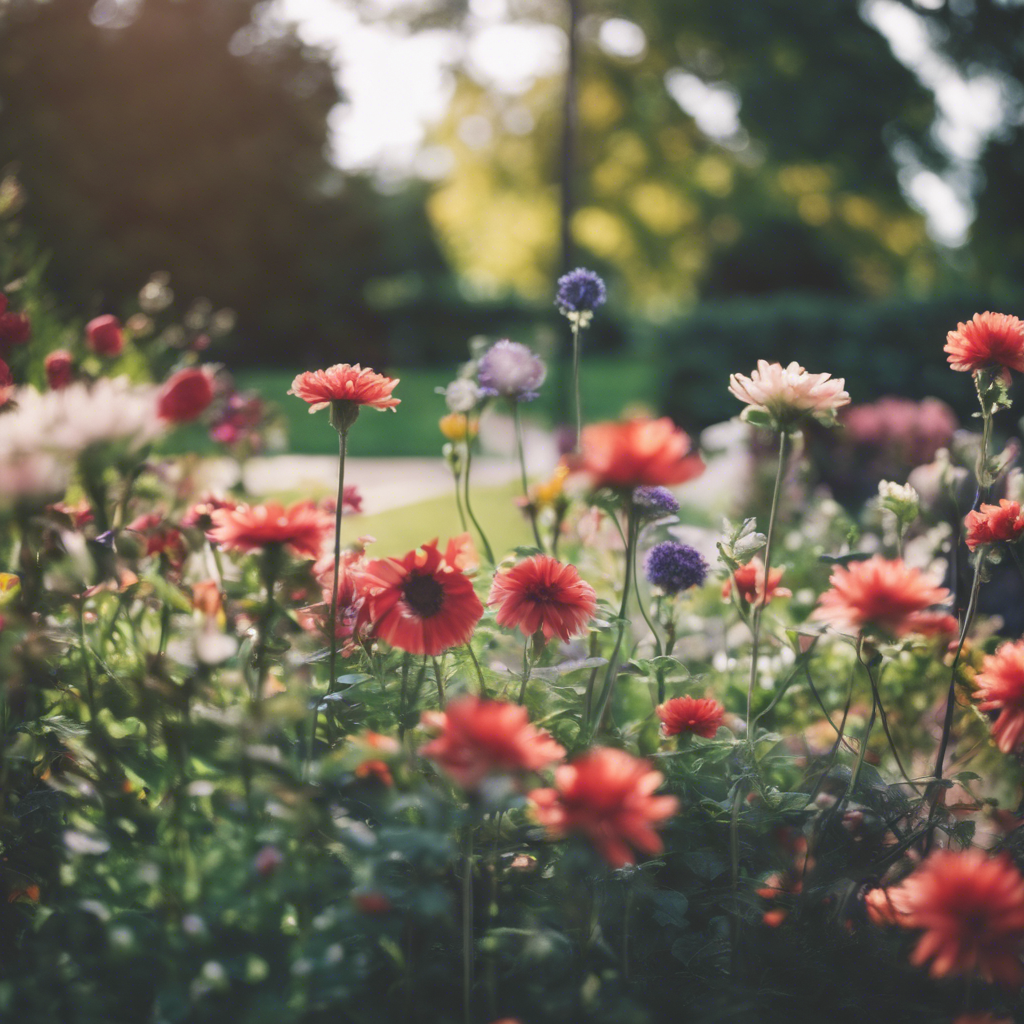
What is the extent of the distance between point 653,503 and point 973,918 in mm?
695

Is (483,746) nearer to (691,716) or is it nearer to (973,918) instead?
(973,918)

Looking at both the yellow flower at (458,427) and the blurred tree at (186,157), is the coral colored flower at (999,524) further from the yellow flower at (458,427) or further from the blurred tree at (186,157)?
the blurred tree at (186,157)

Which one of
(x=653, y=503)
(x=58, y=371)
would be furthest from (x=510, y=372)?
(x=58, y=371)

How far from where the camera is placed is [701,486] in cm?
A: 638

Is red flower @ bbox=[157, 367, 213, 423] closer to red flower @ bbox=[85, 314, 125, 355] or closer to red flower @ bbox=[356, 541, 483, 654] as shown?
red flower @ bbox=[356, 541, 483, 654]

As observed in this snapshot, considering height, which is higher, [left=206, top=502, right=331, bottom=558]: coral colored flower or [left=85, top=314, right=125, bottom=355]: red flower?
[left=85, top=314, right=125, bottom=355]: red flower

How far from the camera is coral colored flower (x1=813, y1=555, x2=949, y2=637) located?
3.06ft

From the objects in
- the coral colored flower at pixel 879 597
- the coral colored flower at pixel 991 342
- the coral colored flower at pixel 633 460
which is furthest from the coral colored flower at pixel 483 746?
the coral colored flower at pixel 991 342

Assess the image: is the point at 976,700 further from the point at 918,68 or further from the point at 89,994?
the point at 918,68

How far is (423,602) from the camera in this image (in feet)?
3.85

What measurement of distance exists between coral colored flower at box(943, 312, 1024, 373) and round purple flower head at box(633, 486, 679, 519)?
18.1 inches

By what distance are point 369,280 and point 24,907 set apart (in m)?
19.3

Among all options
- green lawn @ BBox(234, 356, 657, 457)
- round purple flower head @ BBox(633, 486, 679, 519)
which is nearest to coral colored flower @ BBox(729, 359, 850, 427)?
round purple flower head @ BBox(633, 486, 679, 519)

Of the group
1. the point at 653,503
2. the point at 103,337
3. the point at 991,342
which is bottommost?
the point at 653,503
